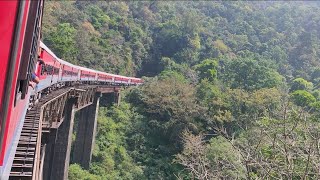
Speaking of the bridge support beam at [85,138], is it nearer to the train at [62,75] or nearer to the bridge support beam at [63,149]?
the train at [62,75]

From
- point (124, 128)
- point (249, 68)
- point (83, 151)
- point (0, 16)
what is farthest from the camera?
point (249, 68)

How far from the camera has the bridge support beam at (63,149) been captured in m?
15.8

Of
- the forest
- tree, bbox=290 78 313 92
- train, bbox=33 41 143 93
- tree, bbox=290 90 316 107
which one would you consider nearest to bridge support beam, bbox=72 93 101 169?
the forest

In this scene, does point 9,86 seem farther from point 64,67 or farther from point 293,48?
point 293,48

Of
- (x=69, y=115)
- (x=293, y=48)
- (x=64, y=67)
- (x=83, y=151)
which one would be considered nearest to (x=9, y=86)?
(x=69, y=115)

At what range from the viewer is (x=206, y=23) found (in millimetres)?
61938

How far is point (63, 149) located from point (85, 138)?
243 inches

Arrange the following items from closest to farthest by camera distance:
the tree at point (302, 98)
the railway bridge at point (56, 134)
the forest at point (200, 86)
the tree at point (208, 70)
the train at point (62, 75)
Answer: the railway bridge at point (56, 134)
the forest at point (200, 86)
the train at point (62, 75)
the tree at point (302, 98)
the tree at point (208, 70)

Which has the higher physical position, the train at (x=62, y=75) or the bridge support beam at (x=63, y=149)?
the train at (x=62, y=75)

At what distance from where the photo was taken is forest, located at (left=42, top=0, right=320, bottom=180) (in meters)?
9.13

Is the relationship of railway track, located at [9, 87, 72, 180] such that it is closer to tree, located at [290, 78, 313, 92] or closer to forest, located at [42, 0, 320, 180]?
forest, located at [42, 0, 320, 180]

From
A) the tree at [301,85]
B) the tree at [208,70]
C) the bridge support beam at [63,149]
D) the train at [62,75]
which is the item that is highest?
the tree at [208,70]

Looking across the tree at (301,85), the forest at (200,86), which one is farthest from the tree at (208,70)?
the tree at (301,85)

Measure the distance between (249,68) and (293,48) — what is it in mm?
27318
